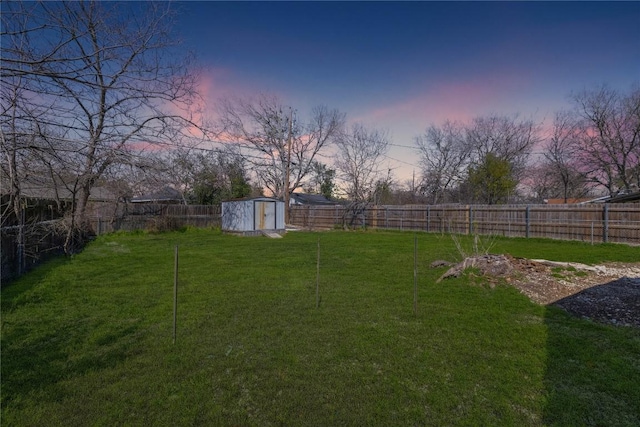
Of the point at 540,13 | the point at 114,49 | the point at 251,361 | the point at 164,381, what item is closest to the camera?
the point at 114,49

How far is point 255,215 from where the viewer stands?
16.9 meters

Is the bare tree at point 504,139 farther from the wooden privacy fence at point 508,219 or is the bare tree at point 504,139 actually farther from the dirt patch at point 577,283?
the dirt patch at point 577,283

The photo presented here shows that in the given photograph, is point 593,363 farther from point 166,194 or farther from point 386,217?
point 386,217

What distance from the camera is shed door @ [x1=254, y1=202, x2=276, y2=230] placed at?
17.0m

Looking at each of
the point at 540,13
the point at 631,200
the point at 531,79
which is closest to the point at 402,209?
the point at 531,79

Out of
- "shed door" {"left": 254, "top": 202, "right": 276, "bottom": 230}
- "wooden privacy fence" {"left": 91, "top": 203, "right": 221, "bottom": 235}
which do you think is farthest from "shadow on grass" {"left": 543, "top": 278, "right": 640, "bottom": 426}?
"wooden privacy fence" {"left": 91, "top": 203, "right": 221, "bottom": 235}

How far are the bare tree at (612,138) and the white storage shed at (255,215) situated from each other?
22.1 metres

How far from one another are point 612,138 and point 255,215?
23940mm

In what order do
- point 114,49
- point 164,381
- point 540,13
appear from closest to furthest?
point 114,49
point 164,381
point 540,13

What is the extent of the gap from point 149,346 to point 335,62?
13.7 m

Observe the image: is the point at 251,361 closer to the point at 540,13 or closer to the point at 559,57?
the point at 540,13

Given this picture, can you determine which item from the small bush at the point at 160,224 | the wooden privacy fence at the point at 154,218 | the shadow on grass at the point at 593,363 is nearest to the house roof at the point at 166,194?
the shadow on grass at the point at 593,363

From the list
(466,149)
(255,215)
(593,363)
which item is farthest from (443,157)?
(593,363)

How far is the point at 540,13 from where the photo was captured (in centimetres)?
950
